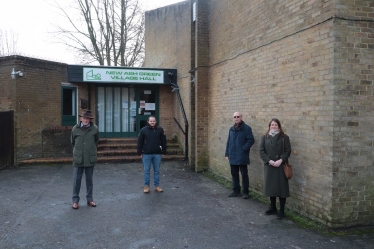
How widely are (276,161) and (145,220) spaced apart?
2302mm

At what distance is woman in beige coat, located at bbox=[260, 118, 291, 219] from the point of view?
513 cm

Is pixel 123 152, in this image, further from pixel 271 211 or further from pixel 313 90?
pixel 313 90

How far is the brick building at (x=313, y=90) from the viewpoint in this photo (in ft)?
14.9

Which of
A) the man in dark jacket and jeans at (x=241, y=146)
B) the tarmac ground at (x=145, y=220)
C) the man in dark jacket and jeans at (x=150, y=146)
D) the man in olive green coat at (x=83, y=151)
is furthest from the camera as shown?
Result: the man in dark jacket and jeans at (x=150, y=146)

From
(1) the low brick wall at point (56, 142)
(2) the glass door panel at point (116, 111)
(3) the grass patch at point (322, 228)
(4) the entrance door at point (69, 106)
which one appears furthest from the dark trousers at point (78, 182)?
(2) the glass door panel at point (116, 111)

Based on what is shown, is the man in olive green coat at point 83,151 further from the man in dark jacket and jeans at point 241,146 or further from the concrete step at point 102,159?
the concrete step at point 102,159

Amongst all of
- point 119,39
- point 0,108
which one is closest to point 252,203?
point 0,108

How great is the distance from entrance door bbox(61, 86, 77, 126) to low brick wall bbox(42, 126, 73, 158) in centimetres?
65

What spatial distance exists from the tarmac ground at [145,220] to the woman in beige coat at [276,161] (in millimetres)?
446

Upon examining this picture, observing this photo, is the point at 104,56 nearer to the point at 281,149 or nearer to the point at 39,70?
the point at 39,70

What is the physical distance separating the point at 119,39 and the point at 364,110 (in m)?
18.9

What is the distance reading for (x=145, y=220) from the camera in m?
5.18

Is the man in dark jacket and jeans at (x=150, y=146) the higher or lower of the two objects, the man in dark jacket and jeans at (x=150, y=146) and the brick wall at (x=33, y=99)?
the lower

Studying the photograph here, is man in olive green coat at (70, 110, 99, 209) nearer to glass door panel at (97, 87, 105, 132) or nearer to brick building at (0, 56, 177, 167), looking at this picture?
brick building at (0, 56, 177, 167)
